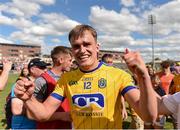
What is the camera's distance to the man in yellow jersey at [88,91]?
298 centimetres

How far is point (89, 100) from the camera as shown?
3.07 meters

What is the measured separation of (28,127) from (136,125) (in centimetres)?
442

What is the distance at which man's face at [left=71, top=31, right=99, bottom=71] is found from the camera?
3113 millimetres

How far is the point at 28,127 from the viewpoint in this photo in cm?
461

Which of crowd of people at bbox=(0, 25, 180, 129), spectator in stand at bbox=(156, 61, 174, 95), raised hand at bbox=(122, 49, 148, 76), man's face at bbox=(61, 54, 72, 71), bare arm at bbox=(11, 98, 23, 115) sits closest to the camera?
raised hand at bbox=(122, 49, 148, 76)

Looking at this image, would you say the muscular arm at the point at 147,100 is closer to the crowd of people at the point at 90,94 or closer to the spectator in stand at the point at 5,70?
the crowd of people at the point at 90,94

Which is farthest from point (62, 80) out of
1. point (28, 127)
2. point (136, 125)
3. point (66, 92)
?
point (136, 125)

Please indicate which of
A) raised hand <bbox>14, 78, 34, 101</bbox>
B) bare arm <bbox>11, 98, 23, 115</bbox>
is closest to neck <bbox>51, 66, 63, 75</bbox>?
bare arm <bbox>11, 98, 23, 115</bbox>

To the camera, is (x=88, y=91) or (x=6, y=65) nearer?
(x=88, y=91)

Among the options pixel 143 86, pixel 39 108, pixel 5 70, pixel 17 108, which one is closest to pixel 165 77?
pixel 5 70

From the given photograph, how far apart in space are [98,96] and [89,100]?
0.31 feet

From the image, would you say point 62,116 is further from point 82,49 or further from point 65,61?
point 65,61

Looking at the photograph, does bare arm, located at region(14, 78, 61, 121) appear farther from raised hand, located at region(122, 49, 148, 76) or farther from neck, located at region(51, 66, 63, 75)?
neck, located at region(51, 66, 63, 75)

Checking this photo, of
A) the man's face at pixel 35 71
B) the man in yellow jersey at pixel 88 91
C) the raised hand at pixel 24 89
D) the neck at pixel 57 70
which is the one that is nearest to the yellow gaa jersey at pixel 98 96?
the man in yellow jersey at pixel 88 91
